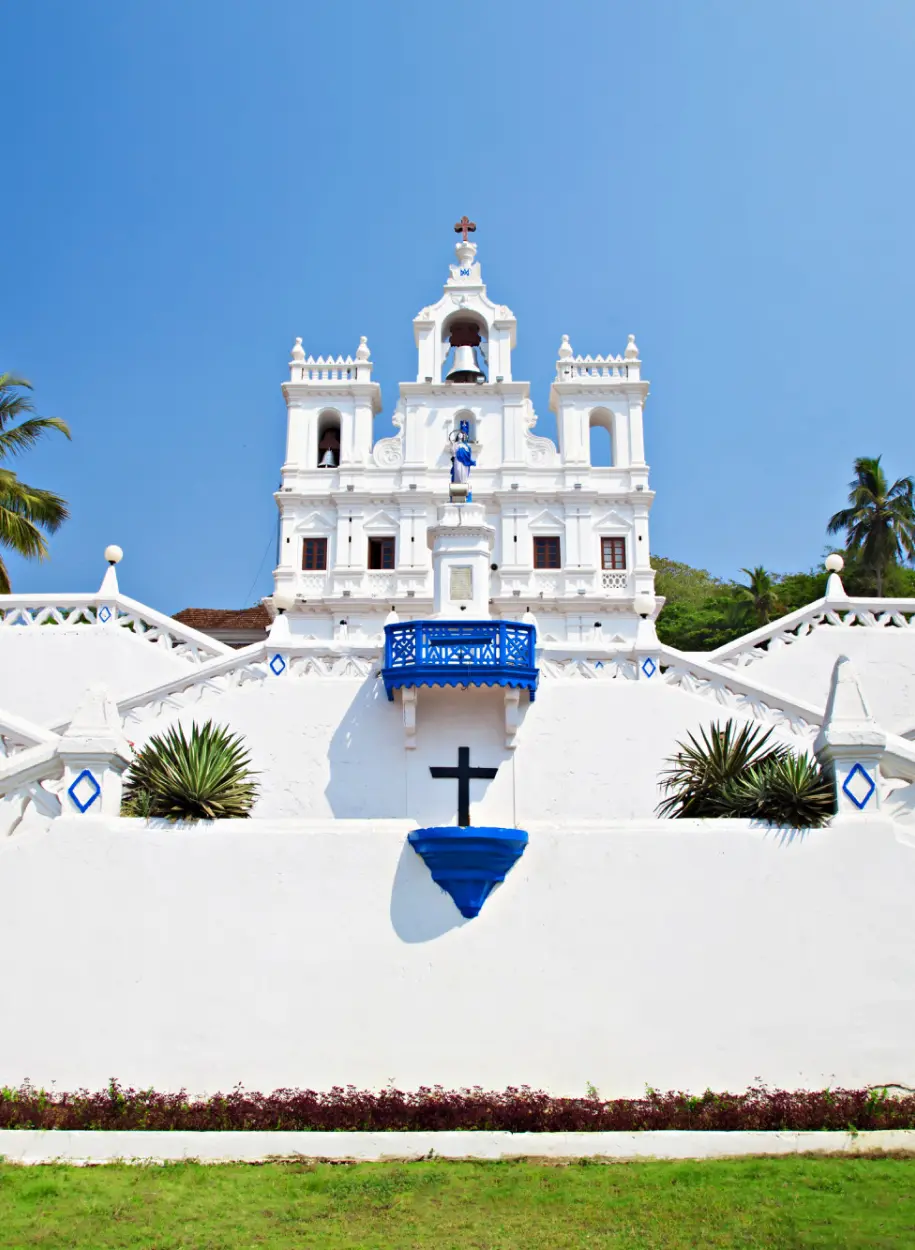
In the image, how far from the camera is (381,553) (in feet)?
141

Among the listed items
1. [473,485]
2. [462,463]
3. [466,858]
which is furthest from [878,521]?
[466,858]

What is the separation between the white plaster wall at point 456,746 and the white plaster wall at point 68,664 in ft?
13.4

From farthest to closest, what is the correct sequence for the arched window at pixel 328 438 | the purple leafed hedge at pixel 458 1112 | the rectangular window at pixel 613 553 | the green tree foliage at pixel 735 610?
the green tree foliage at pixel 735 610 → the arched window at pixel 328 438 → the rectangular window at pixel 613 553 → the purple leafed hedge at pixel 458 1112

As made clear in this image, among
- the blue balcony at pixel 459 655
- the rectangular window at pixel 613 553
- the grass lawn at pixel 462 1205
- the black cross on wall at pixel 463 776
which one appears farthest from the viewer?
the rectangular window at pixel 613 553

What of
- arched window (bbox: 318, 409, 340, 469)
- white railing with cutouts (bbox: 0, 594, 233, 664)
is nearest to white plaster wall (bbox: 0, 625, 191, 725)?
white railing with cutouts (bbox: 0, 594, 233, 664)

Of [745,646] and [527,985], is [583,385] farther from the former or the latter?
[527,985]

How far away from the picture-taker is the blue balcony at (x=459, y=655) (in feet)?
64.8

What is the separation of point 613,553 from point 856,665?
1849cm

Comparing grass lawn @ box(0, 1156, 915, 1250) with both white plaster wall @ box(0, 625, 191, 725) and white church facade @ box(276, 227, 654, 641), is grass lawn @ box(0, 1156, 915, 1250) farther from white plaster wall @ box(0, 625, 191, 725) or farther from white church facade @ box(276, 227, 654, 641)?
white church facade @ box(276, 227, 654, 641)

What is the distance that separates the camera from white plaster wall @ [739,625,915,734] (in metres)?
24.1

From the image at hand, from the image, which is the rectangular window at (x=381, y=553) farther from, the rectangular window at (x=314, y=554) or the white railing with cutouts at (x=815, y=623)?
the white railing with cutouts at (x=815, y=623)

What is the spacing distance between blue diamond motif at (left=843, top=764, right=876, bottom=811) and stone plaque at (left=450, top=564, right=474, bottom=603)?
10.1 m

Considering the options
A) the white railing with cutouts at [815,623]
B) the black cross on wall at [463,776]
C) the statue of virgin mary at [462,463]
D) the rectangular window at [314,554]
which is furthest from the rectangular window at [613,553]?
the black cross on wall at [463,776]

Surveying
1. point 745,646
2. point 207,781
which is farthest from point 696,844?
point 745,646
